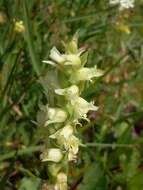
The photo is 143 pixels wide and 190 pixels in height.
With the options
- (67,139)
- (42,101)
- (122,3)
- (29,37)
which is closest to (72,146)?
(67,139)

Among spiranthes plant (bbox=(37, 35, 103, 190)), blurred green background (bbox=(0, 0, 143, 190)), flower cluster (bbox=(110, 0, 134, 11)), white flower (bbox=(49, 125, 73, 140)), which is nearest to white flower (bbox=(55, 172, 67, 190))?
spiranthes plant (bbox=(37, 35, 103, 190))

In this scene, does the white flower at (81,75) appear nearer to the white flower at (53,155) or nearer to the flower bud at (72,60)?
the flower bud at (72,60)

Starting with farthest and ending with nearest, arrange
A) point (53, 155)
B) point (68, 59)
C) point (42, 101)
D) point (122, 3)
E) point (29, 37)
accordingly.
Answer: point (122, 3)
point (42, 101)
point (29, 37)
point (53, 155)
point (68, 59)

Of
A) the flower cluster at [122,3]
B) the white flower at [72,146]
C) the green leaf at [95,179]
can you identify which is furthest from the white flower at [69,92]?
the flower cluster at [122,3]

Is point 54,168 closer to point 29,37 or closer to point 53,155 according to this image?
point 53,155

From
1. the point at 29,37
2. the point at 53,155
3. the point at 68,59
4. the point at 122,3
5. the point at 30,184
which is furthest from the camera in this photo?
the point at 122,3

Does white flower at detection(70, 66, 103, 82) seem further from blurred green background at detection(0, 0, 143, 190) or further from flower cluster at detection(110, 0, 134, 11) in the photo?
flower cluster at detection(110, 0, 134, 11)
